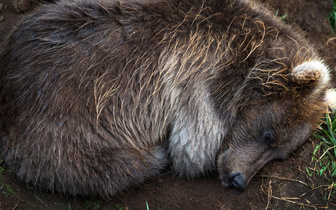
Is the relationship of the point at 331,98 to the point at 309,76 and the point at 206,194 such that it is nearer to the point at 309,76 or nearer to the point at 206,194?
the point at 309,76

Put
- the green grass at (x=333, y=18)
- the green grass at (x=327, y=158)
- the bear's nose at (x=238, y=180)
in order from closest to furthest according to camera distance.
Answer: the bear's nose at (x=238, y=180), the green grass at (x=327, y=158), the green grass at (x=333, y=18)

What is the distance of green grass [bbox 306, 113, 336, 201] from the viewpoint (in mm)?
4918

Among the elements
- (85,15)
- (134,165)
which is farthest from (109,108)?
(85,15)

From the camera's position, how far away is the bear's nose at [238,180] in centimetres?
481

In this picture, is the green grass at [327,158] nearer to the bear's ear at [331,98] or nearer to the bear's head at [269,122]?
the bear's ear at [331,98]

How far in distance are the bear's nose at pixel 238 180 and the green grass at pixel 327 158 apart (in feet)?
3.02

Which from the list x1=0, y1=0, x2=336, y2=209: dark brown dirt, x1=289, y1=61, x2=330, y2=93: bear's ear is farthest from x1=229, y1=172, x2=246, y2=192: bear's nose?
x1=289, y1=61, x2=330, y2=93: bear's ear

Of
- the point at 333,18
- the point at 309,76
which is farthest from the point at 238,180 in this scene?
the point at 333,18

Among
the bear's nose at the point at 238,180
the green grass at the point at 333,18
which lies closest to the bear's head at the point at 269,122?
the bear's nose at the point at 238,180

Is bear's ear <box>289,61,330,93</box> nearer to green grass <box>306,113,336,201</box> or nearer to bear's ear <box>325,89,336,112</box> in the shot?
bear's ear <box>325,89,336,112</box>

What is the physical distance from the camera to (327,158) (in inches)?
208

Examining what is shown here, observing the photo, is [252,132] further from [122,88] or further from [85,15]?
[85,15]

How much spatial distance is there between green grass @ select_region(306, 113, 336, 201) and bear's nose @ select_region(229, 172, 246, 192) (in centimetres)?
92

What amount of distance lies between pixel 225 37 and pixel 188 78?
649 millimetres
